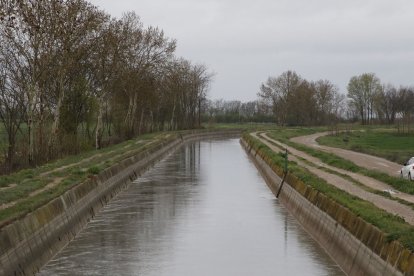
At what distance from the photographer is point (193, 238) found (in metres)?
21.5

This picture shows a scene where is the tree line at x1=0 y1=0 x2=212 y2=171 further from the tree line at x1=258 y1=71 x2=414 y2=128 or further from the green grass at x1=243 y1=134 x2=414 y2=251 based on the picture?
the tree line at x1=258 y1=71 x2=414 y2=128

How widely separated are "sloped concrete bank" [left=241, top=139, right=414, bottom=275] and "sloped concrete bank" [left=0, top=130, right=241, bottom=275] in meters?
8.07

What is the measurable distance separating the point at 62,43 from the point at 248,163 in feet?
73.6

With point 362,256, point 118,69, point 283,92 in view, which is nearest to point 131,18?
point 118,69

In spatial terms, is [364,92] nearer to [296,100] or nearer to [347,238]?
[296,100]

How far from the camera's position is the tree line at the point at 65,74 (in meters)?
36.9

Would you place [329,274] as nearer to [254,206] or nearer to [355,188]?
[355,188]

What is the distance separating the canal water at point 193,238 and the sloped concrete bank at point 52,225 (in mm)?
429

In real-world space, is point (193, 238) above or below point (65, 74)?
below

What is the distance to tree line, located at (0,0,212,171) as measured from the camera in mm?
36938

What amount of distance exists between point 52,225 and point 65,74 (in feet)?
84.6

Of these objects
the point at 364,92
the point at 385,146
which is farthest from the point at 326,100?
the point at 385,146

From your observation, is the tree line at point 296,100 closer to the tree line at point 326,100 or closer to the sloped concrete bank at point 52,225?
the tree line at point 326,100

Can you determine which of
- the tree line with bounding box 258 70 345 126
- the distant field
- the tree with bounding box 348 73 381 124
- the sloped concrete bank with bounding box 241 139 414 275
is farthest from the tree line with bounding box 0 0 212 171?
the tree with bounding box 348 73 381 124
